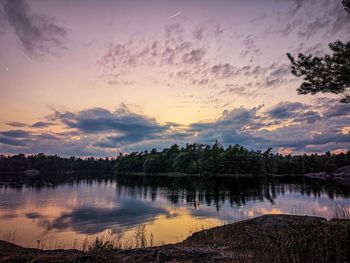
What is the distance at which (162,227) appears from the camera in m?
29.3

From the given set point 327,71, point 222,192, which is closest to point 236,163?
point 222,192

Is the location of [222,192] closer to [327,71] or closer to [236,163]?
[327,71]

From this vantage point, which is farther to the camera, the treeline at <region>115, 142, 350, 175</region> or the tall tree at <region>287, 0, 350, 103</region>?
the treeline at <region>115, 142, 350, 175</region>

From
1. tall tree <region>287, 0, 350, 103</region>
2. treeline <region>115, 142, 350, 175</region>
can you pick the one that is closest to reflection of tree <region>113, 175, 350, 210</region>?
tall tree <region>287, 0, 350, 103</region>

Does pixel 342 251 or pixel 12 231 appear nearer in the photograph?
pixel 342 251

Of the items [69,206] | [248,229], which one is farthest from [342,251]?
[69,206]

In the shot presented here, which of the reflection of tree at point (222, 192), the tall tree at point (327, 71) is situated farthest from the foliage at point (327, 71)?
the reflection of tree at point (222, 192)

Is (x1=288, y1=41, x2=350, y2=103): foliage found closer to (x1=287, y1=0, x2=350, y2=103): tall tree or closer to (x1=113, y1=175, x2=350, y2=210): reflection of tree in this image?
(x1=287, y1=0, x2=350, y2=103): tall tree

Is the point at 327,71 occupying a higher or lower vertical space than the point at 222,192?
higher

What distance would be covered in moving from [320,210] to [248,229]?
84.2ft

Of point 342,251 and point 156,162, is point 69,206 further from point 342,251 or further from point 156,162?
point 156,162

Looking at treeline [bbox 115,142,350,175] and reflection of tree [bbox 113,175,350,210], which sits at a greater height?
treeline [bbox 115,142,350,175]

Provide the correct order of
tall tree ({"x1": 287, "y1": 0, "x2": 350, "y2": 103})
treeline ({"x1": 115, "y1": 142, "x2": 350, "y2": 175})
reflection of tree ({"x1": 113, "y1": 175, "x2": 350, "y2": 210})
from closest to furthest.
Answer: tall tree ({"x1": 287, "y1": 0, "x2": 350, "y2": 103}) → reflection of tree ({"x1": 113, "y1": 175, "x2": 350, "y2": 210}) → treeline ({"x1": 115, "y1": 142, "x2": 350, "y2": 175})

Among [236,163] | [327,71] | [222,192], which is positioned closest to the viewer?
[327,71]
